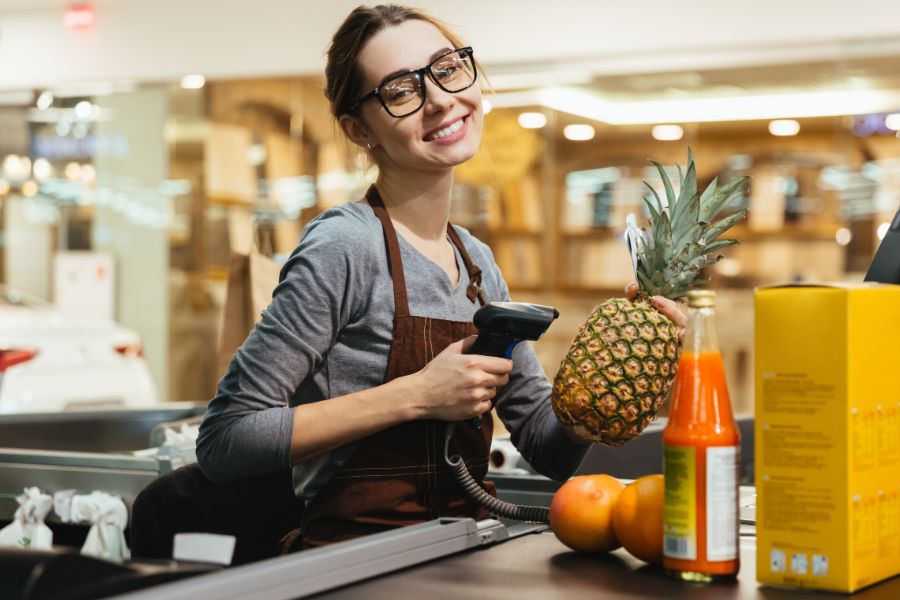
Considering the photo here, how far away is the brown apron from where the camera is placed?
4.99 ft

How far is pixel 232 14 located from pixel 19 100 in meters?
2.06

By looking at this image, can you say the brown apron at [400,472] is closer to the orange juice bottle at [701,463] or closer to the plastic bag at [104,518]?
the orange juice bottle at [701,463]

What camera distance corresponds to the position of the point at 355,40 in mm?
1660

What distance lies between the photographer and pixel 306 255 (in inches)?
59.5

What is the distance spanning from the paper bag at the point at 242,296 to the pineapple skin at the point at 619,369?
1320 millimetres

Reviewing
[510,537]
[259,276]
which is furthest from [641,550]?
[259,276]

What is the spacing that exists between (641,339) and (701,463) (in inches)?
10.9

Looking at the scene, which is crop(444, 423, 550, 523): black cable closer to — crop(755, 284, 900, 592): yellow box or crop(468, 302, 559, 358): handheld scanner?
→ crop(468, 302, 559, 358): handheld scanner

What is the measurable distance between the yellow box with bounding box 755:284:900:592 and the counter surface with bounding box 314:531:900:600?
33mm

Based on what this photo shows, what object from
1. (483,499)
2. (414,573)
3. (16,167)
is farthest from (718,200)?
(16,167)

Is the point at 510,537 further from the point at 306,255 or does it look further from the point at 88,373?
the point at 88,373

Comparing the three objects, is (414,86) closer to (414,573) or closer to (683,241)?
(683,241)

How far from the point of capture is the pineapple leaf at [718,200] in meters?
1.44

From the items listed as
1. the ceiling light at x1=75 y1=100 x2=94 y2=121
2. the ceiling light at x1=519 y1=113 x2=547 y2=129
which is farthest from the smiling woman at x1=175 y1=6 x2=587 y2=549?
the ceiling light at x1=75 y1=100 x2=94 y2=121
